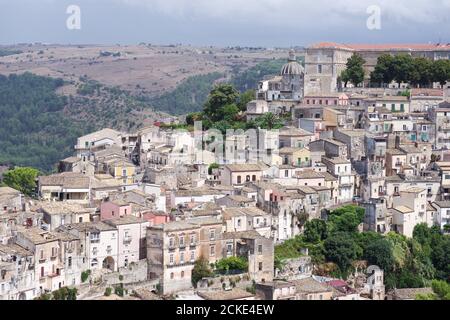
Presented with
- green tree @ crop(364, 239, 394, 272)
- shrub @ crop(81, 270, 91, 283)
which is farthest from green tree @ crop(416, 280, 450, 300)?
shrub @ crop(81, 270, 91, 283)

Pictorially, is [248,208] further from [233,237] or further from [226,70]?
[226,70]

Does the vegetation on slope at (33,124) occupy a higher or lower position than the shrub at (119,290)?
lower

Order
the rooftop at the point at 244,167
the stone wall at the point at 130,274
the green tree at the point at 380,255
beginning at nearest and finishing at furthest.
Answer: the stone wall at the point at 130,274 < the green tree at the point at 380,255 < the rooftop at the point at 244,167

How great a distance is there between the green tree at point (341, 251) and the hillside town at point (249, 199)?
0.08 meters

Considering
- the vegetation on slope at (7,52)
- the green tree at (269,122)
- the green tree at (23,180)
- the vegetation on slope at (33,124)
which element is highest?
the green tree at (269,122)

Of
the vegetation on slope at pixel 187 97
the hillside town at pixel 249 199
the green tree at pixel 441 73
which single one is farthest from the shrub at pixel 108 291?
the vegetation on slope at pixel 187 97

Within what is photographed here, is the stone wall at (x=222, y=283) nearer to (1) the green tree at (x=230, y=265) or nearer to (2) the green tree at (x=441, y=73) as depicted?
(1) the green tree at (x=230, y=265)

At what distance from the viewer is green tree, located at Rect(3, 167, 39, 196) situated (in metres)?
30.5

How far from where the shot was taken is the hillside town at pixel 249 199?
22984 millimetres

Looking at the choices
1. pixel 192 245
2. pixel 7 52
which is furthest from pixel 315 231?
pixel 7 52

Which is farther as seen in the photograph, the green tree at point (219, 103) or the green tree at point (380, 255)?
the green tree at point (219, 103)

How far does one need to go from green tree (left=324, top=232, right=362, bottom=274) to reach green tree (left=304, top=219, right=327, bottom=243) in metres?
0.38

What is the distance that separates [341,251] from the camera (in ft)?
86.8
